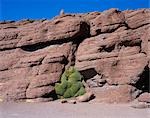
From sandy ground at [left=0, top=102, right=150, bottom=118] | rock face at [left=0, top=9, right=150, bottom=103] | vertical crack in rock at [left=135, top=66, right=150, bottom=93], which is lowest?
sandy ground at [left=0, top=102, right=150, bottom=118]

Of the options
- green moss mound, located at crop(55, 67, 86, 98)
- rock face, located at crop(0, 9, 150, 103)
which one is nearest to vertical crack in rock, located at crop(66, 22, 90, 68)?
rock face, located at crop(0, 9, 150, 103)

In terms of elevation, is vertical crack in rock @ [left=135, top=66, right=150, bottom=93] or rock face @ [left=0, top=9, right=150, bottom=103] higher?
rock face @ [left=0, top=9, right=150, bottom=103]

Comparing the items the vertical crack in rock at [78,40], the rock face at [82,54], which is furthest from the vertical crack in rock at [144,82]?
the vertical crack in rock at [78,40]

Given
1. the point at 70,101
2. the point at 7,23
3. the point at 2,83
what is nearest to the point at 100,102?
the point at 70,101

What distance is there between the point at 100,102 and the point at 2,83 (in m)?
9.34

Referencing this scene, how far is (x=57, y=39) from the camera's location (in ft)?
101

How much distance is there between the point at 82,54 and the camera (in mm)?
30094

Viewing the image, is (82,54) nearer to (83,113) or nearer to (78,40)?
(78,40)

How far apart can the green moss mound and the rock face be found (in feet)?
1.52

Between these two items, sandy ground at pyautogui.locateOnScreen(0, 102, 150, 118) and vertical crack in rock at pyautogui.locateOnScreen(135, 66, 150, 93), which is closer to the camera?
sandy ground at pyautogui.locateOnScreen(0, 102, 150, 118)

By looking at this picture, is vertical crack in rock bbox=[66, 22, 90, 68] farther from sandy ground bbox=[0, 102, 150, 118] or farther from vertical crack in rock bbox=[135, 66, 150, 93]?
sandy ground bbox=[0, 102, 150, 118]

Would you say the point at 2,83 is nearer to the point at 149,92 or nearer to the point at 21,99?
the point at 21,99

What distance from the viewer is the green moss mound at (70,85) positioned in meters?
29.5

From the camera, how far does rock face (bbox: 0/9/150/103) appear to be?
27406mm
